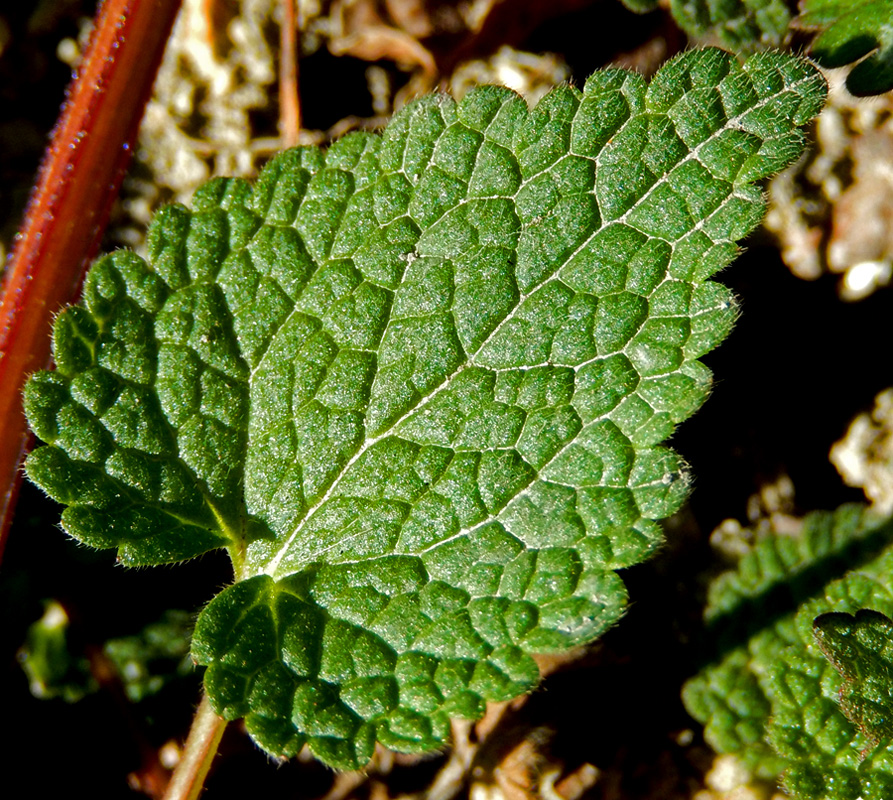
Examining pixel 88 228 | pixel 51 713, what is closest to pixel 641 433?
pixel 88 228

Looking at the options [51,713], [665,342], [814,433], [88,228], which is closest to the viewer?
[665,342]

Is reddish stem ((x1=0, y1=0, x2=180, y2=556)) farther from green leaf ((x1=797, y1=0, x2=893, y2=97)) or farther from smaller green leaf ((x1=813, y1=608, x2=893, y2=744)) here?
smaller green leaf ((x1=813, y1=608, x2=893, y2=744))

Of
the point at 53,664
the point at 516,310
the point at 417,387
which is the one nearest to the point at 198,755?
the point at 53,664

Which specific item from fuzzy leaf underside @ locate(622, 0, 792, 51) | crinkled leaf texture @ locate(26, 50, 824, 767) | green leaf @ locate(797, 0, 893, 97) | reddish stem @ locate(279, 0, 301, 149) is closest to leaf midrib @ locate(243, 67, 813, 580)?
crinkled leaf texture @ locate(26, 50, 824, 767)

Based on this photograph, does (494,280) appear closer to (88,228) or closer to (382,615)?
(382,615)

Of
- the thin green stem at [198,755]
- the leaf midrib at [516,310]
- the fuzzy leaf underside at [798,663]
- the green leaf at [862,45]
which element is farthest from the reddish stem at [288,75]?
the fuzzy leaf underside at [798,663]
